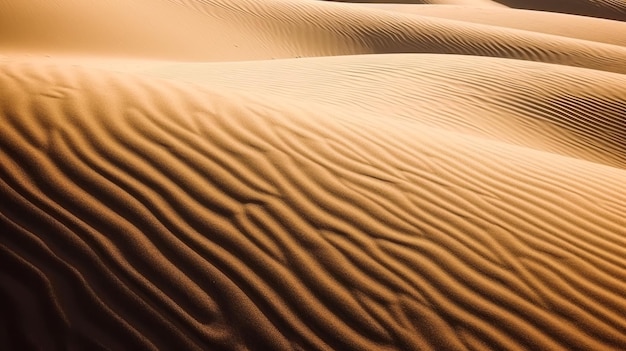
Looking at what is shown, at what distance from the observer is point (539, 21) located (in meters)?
17.5

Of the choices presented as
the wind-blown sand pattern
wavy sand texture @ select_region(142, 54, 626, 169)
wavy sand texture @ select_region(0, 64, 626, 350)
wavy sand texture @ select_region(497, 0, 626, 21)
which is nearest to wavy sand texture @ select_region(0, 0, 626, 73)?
wavy sand texture @ select_region(142, 54, 626, 169)

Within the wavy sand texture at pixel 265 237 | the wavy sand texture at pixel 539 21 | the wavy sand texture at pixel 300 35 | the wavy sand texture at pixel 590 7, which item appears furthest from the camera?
the wavy sand texture at pixel 590 7

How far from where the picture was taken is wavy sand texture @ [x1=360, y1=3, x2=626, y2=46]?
1599 cm

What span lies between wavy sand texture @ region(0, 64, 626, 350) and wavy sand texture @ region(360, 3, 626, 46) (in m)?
15.2

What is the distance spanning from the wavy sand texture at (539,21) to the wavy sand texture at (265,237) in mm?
15240

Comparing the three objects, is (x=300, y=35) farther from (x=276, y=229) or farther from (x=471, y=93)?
(x=276, y=229)

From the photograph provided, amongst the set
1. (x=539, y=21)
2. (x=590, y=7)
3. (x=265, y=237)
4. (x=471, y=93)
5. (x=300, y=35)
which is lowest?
(x=265, y=237)

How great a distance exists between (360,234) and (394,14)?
13906 mm

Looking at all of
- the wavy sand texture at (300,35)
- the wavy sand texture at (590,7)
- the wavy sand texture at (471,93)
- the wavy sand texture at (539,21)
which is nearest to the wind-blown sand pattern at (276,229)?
the wavy sand texture at (471,93)

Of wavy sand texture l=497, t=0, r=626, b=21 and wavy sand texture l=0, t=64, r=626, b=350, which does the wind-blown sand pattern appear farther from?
wavy sand texture l=497, t=0, r=626, b=21

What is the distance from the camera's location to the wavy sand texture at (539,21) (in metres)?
16.0

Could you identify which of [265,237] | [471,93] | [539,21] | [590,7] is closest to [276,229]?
[265,237]

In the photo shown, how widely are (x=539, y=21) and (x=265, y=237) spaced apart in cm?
1862

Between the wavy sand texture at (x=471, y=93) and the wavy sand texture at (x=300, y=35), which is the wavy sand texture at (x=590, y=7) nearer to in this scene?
the wavy sand texture at (x=300, y=35)
